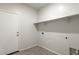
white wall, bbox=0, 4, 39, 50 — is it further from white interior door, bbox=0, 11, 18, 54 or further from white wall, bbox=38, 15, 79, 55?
white wall, bbox=38, 15, 79, 55

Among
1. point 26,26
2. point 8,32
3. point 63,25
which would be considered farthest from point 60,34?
point 8,32

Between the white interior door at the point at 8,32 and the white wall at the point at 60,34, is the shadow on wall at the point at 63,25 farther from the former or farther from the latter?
the white interior door at the point at 8,32


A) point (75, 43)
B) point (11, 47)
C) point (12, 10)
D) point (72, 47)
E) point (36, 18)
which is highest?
point (12, 10)

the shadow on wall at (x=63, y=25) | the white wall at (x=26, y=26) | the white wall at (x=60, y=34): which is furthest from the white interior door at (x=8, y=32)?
the white wall at (x=60, y=34)

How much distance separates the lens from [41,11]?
2934mm

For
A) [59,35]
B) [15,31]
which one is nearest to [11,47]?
[15,31]

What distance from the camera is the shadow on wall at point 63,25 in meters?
1.78

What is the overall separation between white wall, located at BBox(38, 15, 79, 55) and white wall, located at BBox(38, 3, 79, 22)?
0.62ft

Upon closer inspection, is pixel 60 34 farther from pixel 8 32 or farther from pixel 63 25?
pixel 8 32

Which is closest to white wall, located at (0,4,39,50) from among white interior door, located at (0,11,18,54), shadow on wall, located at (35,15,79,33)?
white interior door, located at (0,11,18,54)

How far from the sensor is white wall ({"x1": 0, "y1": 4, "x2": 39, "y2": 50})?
2.68 meters

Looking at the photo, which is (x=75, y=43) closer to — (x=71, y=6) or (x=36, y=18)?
(x=71, y=6)

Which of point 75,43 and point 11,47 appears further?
point 11,47

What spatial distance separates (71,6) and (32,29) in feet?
5.80
